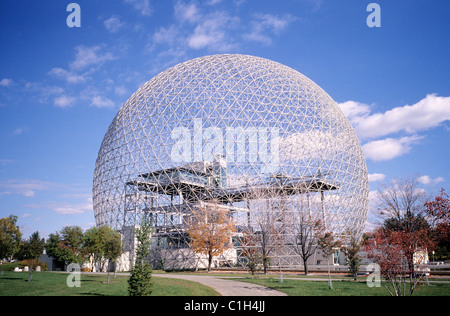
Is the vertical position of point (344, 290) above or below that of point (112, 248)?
below

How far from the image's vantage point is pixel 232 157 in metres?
34.5

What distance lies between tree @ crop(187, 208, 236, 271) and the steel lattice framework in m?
1.55

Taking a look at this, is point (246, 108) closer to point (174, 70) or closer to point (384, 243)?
point (174, 70)

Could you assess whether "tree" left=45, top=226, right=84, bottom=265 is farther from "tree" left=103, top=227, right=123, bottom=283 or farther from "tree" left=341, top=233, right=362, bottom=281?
"tree" left=341, top=233, right=362, bottom=281

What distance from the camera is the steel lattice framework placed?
34.6m

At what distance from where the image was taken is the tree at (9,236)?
2511 centimetres

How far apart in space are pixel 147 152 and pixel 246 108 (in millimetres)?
12265

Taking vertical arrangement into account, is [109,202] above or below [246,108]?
below

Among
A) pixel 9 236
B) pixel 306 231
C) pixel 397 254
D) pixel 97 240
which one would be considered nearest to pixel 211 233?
pixel 306 231

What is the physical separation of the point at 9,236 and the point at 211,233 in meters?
16.2

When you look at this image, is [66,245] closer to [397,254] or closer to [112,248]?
[112,248]
